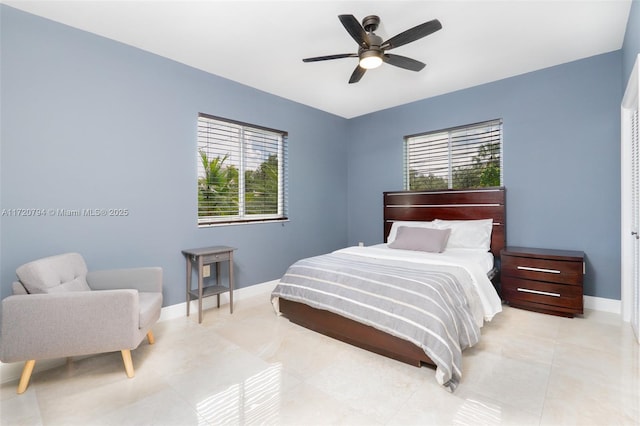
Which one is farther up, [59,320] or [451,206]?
[451,206]

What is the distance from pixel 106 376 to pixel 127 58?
9.30 feet

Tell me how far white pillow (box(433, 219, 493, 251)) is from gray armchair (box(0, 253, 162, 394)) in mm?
3438

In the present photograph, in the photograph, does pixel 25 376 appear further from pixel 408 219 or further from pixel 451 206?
pixel 451 206

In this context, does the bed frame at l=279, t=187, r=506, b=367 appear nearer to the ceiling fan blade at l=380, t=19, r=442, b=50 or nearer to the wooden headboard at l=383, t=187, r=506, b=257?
the wooden headboard at l=383, t=187, r=506, b=257

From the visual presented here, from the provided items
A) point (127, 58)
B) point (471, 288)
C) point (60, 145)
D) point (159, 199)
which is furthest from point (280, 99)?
point (471, 288)

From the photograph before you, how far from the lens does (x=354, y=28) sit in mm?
2299

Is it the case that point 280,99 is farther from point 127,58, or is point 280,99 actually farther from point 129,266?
point 129,266

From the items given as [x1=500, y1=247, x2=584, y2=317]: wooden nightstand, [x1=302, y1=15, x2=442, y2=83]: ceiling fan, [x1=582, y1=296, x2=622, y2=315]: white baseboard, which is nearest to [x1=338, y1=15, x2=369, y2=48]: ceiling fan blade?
[x1=302, y1=15, x2=442, y2=83]: ceiling fan

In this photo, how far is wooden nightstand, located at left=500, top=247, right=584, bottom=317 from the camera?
3.07m

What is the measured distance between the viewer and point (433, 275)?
2457 millimetres

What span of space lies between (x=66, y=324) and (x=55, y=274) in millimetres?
473

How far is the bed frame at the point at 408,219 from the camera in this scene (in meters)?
2.31

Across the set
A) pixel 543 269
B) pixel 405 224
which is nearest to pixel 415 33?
pixel 405 224

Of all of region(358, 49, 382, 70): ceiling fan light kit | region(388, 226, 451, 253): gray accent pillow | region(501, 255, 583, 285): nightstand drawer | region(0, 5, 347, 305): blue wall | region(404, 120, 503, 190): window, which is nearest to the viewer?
region(0, 5, 347, 305): blue wall
